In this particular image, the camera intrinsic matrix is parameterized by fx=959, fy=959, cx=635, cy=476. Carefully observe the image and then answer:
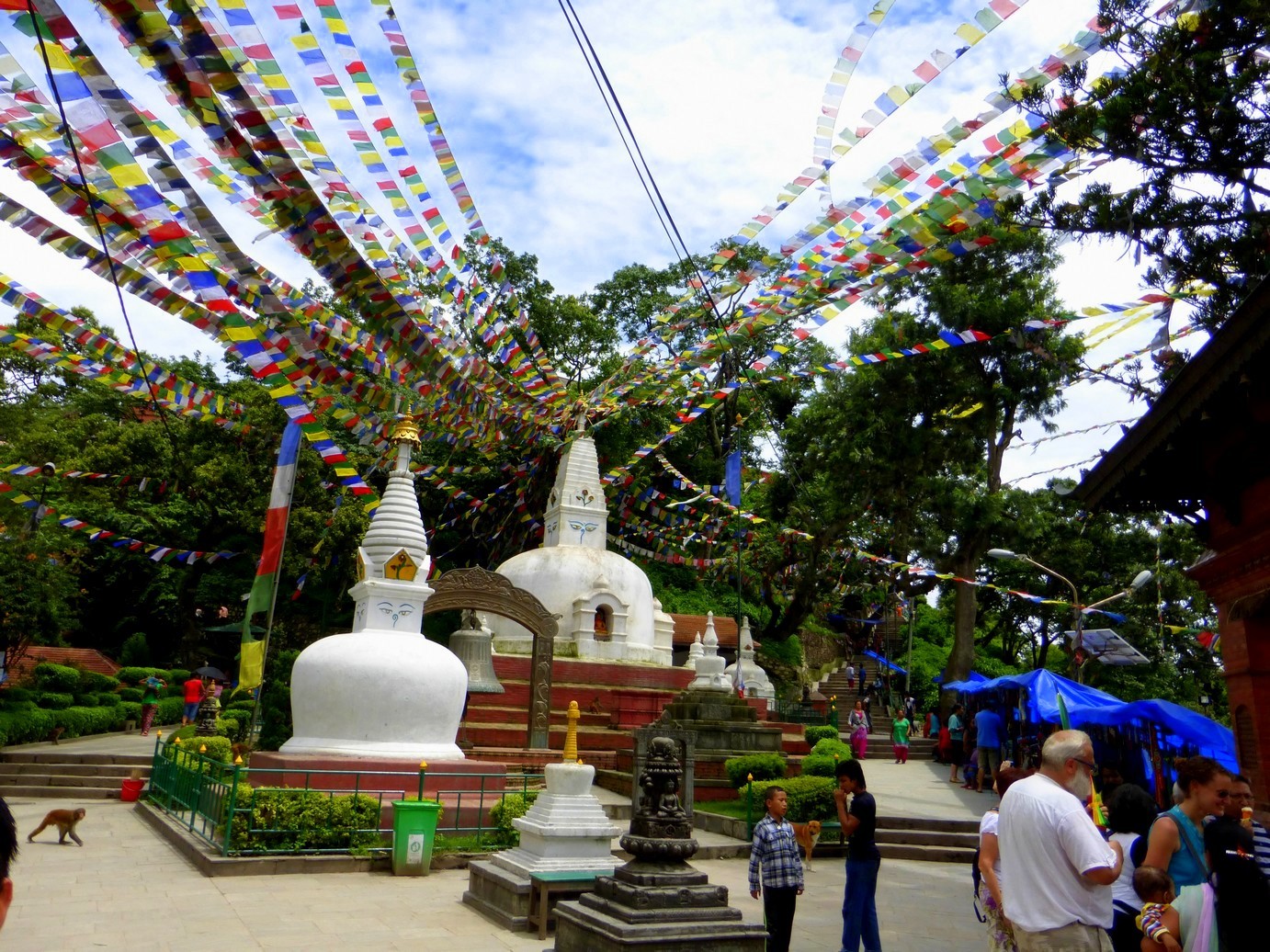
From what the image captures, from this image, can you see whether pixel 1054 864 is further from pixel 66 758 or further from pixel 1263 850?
pixel 66 758

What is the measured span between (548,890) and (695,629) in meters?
28.4

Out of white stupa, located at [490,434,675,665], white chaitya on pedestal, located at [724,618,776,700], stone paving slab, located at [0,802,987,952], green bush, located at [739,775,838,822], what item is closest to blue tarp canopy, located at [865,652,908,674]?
white chaitya on pedestal, located at [724,618,776,700]

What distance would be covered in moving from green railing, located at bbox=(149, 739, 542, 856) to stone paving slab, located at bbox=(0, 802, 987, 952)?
17.5 inches

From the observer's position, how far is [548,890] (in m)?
7.79

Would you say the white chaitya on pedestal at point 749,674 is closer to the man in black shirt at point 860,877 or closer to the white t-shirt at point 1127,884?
the man in black shirt at point 860,877

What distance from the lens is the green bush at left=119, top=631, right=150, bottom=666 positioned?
32.8m

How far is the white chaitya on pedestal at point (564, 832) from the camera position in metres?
8.13

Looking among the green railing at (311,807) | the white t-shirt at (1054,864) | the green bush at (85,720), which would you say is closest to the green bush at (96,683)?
the green bush at (85,720)

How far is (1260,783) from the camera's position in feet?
27.7

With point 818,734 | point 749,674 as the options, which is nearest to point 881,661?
point 749,674

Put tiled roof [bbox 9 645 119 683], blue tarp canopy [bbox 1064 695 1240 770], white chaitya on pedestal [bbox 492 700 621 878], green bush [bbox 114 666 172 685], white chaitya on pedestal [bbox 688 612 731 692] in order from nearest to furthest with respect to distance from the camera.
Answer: white chaitya on pedestal [bbox 492 700 621 878]
blue tarp canopy [bbox 1064 695 1240 770]
white chaitya on pedestal [bbox 688 612 731 692]
green bush [bbox 114 666 172 685]
tiled roof [bbox 9 645 119 683]

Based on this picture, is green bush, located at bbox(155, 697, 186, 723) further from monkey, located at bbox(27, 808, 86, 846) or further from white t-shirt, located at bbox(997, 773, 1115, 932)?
white t-shirt, located at bbox(997, 773, 1115, 932)

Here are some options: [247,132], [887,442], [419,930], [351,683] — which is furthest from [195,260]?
[887,442]

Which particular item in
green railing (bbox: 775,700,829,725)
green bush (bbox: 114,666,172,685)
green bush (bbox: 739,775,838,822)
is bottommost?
green bush (bbox: 739,775,838,822)
